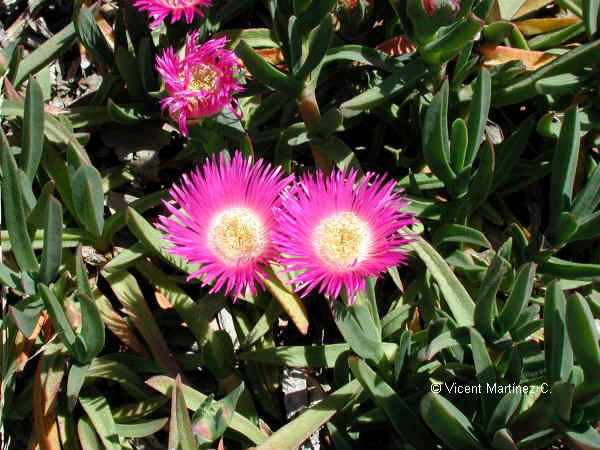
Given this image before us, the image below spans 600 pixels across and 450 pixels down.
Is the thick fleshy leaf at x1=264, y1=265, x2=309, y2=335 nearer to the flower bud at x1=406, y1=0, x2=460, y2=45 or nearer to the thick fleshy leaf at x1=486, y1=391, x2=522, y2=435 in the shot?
the thick fleshy leaf at x1=486, y1=391, x2=522, y2=435

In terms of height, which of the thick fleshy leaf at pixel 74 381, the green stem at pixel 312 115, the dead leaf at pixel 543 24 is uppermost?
the dead leaf at pixel 543 24

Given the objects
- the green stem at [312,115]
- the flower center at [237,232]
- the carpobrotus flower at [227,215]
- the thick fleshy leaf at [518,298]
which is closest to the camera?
the thick fleshy leaf at [518,298]

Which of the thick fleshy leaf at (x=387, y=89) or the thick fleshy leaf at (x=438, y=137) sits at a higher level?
the thick fleshy leaf at (x=387, y=89)

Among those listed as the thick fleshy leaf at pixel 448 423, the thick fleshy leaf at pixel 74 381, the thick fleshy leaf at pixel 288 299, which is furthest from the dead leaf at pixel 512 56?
the thick fleshy leaf at pixel 74 381

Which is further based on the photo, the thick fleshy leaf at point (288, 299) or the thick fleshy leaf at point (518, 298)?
the thick fleshy leaf at point (288, 299)

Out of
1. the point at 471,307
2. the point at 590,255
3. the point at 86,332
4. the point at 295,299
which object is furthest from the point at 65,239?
the point at 590,255

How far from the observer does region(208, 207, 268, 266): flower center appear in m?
1.14

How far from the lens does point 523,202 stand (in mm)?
1426

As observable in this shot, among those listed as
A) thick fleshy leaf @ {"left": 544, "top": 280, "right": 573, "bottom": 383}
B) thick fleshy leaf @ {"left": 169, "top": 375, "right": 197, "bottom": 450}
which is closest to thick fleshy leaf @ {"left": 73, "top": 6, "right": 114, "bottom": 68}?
thick fleshy leaf @ {"left": 169, "top": 375, "right": 197, "bottom": 450}

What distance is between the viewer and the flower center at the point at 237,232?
45.0 inches

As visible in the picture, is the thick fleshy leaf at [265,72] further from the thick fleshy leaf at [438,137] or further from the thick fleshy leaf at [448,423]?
the thick fleshy leaf at [448,423]

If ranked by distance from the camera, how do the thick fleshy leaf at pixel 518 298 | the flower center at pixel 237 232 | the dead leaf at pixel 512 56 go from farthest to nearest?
the dead leaf at pixel 512 56 < the flower center at pixel 237 232 < the thick fleshy leaf at pixel 518 298

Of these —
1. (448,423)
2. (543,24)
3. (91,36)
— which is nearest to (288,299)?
(448,423)

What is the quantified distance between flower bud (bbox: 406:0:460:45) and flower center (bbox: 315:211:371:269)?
1.24 feet
